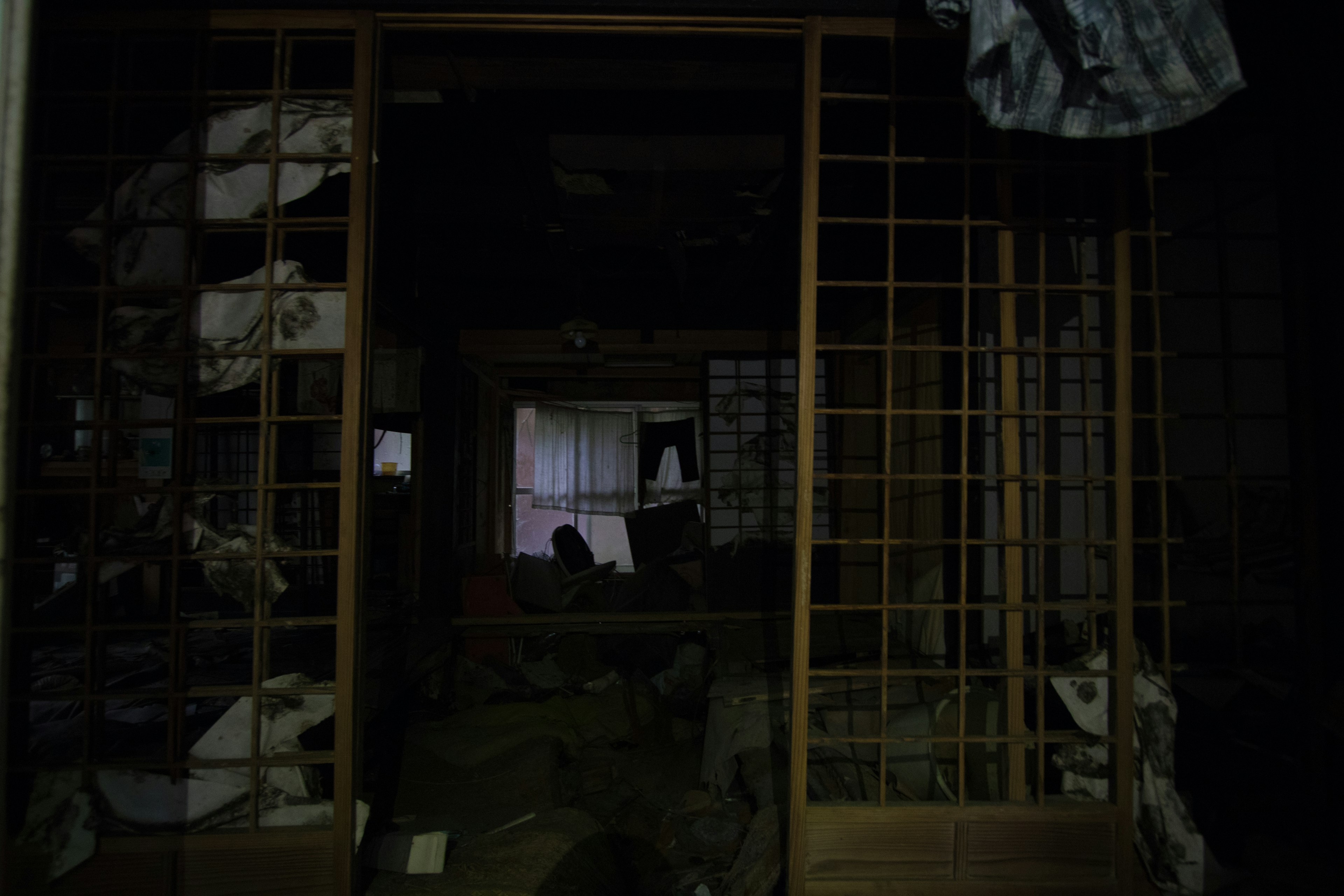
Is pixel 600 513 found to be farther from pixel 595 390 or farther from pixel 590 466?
pixel 595 390

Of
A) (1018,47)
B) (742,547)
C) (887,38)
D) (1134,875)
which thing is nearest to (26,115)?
(1018,47)

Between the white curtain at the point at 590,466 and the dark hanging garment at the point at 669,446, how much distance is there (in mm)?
846

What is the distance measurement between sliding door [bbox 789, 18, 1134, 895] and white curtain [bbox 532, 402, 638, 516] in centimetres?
657

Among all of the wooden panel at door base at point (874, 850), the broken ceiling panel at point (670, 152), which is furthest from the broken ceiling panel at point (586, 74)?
the wooden panel at door base at point (874, 850)

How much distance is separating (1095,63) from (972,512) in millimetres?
2398

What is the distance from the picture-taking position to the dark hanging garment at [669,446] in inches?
376

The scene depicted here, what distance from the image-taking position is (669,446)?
9.73m

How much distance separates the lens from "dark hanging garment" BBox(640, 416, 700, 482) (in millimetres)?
9547

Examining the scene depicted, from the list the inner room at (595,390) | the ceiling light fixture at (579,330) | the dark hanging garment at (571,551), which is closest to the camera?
the inner room at (595,390)

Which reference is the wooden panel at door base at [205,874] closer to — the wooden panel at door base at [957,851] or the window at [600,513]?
the wooden panel at door base at [957,851]

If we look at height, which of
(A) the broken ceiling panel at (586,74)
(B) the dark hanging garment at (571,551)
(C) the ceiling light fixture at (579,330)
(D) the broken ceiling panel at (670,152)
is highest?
(D) the broken ceiling panel at (670,152)

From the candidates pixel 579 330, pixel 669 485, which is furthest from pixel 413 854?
pixel 669 485

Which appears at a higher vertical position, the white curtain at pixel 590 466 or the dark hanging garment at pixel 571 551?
the white curtain at pixel 590 466

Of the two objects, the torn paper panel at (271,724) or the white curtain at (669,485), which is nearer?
the torn paper panel at (271,724)
